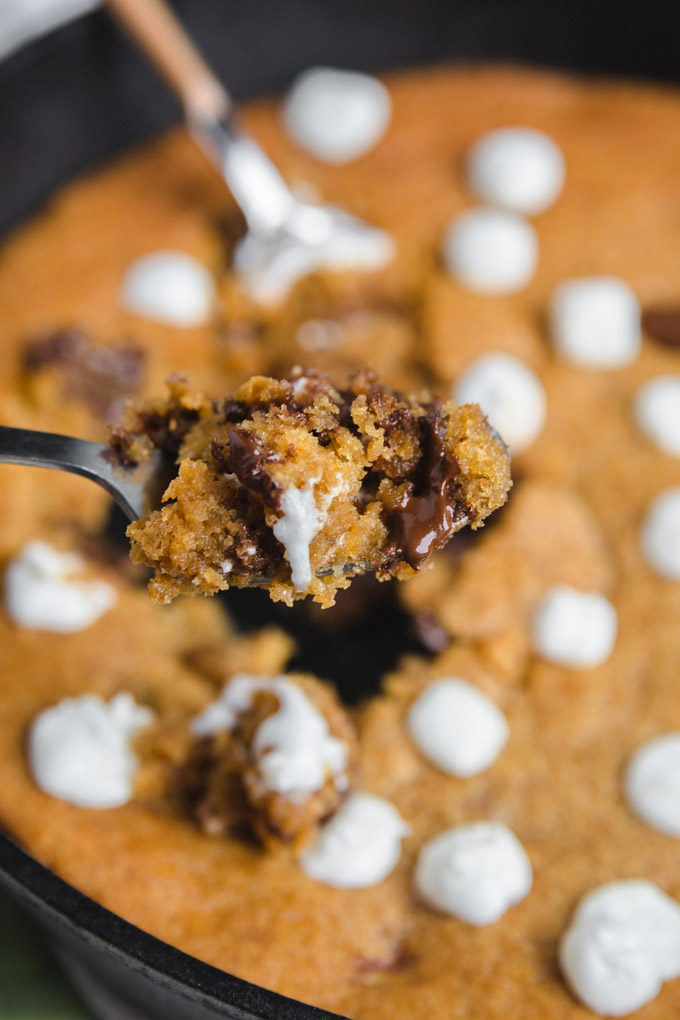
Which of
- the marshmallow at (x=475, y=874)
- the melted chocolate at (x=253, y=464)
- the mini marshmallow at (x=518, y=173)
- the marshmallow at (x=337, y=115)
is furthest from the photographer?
the marshmallow at (x=337, y=115)

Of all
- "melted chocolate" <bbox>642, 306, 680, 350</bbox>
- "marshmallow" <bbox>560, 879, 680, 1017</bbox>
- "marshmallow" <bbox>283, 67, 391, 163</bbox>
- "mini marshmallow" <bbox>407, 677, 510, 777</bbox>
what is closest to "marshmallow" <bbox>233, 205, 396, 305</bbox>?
"marshmallow" <bbox>283, 67, 391, 163</bbox>

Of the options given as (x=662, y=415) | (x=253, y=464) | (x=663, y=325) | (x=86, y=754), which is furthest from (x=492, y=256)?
(x=86, y=754)

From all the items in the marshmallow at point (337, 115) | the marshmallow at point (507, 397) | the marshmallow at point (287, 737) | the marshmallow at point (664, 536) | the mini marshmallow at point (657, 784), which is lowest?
the mini marshmallow at point (657, 784)

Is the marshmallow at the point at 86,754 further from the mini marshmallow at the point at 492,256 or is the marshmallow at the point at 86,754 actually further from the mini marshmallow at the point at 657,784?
the mini marshmallow at the point at 492,256

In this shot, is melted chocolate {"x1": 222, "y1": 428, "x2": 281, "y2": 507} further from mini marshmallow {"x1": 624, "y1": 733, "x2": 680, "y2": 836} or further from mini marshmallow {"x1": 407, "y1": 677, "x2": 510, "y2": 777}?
mini marshmallow {"x1": 624, "y1": 733, "x2": 680, "y2": 836}

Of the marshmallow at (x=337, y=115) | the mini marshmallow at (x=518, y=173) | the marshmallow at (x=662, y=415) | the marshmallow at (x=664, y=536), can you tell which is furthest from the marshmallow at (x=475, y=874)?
the marshmallow at (x=337, y=115)

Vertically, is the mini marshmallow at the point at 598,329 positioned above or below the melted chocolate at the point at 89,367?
below
